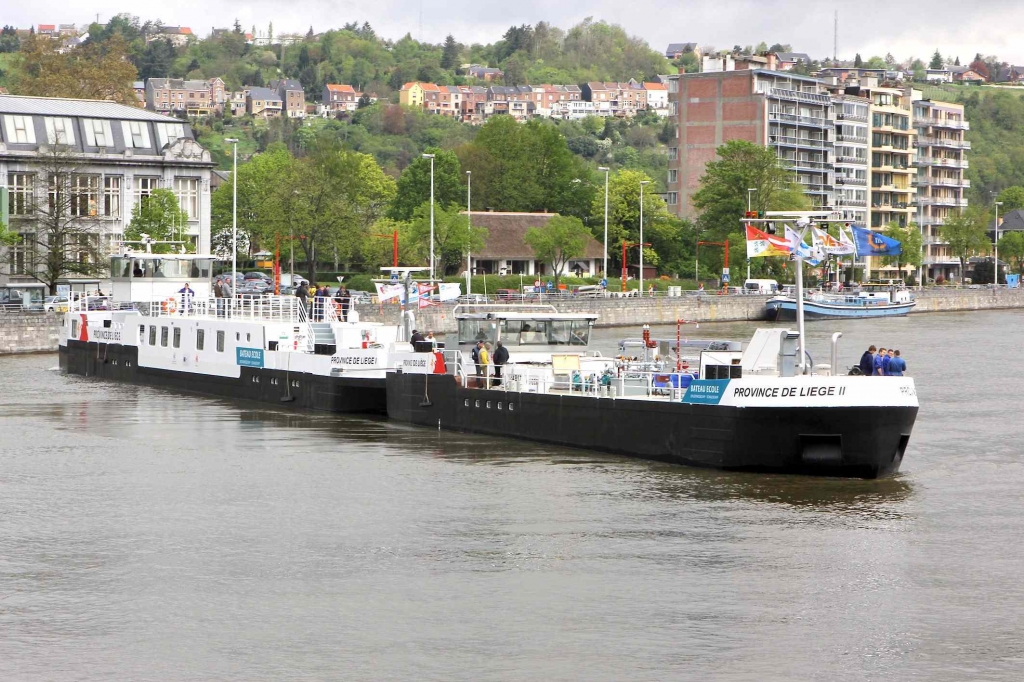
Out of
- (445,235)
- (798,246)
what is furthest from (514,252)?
(798,246)

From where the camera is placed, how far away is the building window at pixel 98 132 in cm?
10406

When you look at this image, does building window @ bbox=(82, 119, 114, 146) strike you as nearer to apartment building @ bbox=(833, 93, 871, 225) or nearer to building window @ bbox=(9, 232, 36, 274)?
building window @ bbox=(9, 232, 36, 274)

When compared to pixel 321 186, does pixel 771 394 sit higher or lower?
lower

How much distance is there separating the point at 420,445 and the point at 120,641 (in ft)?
65.8

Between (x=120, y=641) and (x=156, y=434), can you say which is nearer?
(x=120, y=641)

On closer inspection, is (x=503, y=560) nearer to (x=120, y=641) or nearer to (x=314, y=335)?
(x=120, y=641)

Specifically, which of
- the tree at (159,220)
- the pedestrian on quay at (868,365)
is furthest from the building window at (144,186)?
the pedestrian on quay at (868,365)

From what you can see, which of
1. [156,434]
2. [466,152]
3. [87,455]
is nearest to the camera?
[87,455]

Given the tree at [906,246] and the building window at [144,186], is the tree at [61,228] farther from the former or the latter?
the tree at [906,246]

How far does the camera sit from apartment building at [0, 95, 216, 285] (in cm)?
9744

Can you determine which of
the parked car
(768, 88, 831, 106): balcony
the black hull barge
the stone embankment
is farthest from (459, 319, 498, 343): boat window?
(768, 88, 831, 106): balcony

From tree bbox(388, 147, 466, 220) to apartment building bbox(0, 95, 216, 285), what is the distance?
2825 centimetres

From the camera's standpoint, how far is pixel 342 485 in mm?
35562

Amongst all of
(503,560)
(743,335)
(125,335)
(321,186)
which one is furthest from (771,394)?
(321,186)
